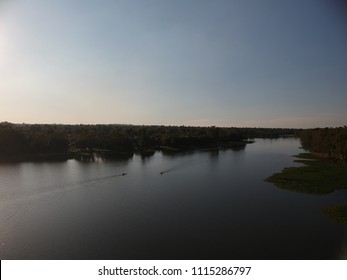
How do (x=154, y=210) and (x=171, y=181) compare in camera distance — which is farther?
(x=171, y=181)

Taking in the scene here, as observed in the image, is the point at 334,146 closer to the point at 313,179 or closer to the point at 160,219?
the point at 313,179

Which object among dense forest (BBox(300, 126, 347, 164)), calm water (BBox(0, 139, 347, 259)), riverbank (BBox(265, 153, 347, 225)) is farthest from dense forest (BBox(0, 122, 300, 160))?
riverbank (BBox(265, 153, 347, 225))

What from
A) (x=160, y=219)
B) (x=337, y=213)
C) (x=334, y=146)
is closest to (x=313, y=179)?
(x=337, y=213)

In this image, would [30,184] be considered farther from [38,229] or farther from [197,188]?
[197,188]

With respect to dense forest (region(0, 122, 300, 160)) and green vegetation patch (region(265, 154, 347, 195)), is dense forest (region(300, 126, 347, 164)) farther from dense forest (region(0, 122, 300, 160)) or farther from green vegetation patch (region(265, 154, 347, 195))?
dense forest (region(0, 122, 300, 160))

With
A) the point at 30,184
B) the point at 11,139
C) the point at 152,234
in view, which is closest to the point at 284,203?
the point at 152,234

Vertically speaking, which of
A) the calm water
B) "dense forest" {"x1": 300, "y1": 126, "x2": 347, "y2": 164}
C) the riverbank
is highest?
"dense forest" {"x1": 300, "y1": 126, "x2": 347, "y2": 164}

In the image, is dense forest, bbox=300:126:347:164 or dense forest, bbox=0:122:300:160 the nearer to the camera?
dense forest, bbox=300:126:347:164
